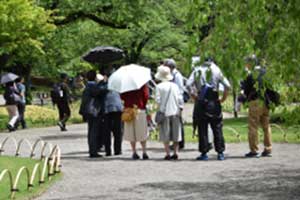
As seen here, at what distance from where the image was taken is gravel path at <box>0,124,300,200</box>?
10148 mm

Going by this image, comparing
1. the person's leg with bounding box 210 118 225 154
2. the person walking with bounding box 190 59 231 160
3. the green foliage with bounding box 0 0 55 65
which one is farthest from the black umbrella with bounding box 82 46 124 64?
the person's leg with bounding box 210 118 225 154

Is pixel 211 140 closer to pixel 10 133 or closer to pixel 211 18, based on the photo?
pixel 211 18

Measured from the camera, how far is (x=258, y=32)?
28.5ft

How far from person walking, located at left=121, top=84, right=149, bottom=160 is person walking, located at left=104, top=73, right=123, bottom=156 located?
2.01 feet

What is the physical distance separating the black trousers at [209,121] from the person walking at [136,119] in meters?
1.18

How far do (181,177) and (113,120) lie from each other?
13.0 ft

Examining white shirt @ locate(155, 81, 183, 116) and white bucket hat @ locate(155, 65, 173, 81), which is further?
white bucket hat @ locate(155, 65, 173, 81)

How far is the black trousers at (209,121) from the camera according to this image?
14.0 meters

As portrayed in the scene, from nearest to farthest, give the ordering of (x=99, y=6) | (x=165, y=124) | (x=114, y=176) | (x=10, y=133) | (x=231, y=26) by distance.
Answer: (x=231, y=26)
(x=114, y=176)
(x=165, y=124)
(x=10, y=133)
(x=99, y=6)

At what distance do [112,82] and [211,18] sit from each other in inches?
259

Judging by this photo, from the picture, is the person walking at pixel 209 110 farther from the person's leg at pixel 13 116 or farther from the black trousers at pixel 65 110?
the person's leg at pixel 13 116

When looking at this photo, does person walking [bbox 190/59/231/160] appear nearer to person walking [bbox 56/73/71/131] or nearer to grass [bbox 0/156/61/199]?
grass [bbox 0/156/61/199]

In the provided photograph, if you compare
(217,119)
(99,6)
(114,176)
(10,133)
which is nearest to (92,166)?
(114,176)

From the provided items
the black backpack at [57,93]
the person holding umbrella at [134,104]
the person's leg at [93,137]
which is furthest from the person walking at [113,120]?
the black backpack at [57,93]
